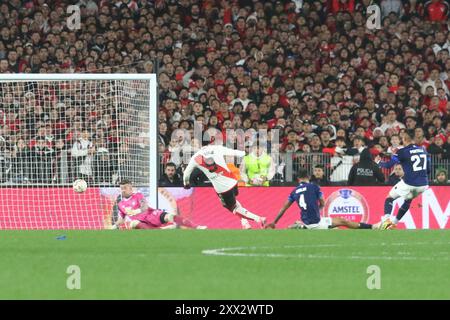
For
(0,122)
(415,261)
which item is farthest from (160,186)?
(415,261)

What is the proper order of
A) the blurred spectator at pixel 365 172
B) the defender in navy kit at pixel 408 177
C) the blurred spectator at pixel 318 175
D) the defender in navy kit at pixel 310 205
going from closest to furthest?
the defender in navy kit at pixel 310 205 → the defender in navy kit at pixel 408 177 → the blurred spectator at pixel 318 175 → the blurred spectator at pixel 365 172

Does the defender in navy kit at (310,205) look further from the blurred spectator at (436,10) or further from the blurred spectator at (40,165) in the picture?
the blurred spectator at (436,10)

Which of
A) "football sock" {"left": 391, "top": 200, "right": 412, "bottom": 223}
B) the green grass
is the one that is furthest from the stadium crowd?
the green grass

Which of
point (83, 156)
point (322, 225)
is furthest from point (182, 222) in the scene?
point (322, 225)

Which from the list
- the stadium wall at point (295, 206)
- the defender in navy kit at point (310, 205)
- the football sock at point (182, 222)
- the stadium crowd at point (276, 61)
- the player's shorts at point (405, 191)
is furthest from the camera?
the stadium crowd at point (276, 61)

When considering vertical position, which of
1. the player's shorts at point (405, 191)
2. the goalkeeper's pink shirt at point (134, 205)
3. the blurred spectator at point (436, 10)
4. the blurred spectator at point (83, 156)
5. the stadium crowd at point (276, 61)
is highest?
the blurred spectator at point (436, 10)

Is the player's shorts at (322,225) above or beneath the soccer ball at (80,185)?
beneath

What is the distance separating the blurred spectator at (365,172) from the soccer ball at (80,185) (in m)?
4.95

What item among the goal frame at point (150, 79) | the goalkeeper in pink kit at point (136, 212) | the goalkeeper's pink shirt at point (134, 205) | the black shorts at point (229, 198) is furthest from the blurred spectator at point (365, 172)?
the goalkeeper's pink shirt at point (134, 205)

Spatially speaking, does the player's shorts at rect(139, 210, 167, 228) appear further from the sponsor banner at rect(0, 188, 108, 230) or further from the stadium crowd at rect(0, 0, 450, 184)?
the stadium crowd at rect(0, 0, 450, 184)

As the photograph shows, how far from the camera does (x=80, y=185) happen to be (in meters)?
21.6

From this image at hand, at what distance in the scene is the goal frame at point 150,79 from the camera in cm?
2069

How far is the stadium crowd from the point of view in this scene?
24.4 metres

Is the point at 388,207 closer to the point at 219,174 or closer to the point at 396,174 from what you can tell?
the point at 396,174
